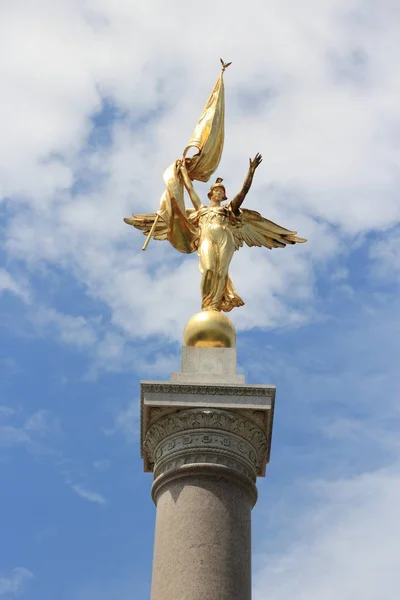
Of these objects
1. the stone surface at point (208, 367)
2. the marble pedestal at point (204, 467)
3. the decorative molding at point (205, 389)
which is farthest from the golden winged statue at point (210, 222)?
the decorative molding at point (205, 389)

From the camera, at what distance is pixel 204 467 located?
16.9m

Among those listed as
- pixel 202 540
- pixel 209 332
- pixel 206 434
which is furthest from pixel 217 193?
pixel 202 540

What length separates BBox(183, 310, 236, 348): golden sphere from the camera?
61.5 feet

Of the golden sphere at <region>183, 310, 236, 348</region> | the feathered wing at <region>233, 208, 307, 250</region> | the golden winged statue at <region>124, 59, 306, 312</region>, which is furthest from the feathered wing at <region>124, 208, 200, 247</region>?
the golden sphere at <region>183, 310, 236, 348</region>

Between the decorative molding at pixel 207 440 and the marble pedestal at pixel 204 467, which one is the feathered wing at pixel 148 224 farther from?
the decorative molding at pixel 207 440

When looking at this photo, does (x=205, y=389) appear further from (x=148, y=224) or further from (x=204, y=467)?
(x=148, y=224)

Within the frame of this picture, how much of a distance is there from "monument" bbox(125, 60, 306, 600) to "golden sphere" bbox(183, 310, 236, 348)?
17 mm

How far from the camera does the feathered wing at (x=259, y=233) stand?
69.4ft

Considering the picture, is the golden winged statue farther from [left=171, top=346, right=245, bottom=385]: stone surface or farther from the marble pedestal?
the marble pedestal

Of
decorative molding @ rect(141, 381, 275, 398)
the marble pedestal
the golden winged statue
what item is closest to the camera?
the marble pedestal

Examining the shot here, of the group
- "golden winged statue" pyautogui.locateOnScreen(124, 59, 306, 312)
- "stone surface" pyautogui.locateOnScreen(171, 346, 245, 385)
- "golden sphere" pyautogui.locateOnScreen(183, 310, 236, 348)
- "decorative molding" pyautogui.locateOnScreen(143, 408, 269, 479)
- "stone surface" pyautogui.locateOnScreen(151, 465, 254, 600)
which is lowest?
"stone surface" pyautogui.locateOnScreen(151, 465, 254, 600)

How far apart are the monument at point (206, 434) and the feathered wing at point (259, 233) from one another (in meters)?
0.14

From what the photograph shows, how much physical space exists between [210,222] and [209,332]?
8.52ft

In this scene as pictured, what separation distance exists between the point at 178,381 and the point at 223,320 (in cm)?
176
